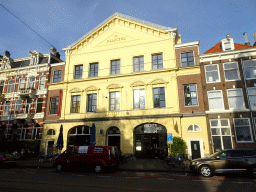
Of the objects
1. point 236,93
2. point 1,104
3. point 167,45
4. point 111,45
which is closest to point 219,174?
point 236,93

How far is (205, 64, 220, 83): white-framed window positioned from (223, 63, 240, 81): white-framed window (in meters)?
0.80

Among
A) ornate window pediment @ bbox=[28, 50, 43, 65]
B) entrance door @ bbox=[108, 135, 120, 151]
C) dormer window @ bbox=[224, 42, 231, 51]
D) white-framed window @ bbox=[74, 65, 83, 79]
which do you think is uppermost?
ornate window pediment @ bbox=[28, 50, 43, 65]

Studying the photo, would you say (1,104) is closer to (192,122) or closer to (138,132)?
(138,132)

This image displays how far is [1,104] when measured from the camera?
1085 inches

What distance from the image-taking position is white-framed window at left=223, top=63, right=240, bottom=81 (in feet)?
62.5

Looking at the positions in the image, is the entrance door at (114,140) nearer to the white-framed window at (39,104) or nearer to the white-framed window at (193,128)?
the white-framed window at (193,128)

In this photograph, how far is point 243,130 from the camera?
17391 millimetres

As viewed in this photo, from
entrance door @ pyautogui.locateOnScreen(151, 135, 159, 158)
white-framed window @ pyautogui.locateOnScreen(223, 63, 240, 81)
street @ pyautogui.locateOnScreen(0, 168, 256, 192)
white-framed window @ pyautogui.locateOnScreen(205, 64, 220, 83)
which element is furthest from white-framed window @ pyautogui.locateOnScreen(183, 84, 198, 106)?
street @ pyautogui.locateOnScreen(0, 168, 256, 192)

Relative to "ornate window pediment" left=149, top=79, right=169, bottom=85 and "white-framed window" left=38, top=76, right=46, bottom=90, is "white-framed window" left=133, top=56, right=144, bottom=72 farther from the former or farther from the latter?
"white-framed window" left=38, top=76, right=46, bottom=90

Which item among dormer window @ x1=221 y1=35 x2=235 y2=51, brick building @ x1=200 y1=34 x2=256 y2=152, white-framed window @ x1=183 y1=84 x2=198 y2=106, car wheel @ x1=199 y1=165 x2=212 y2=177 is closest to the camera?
car wheel @ x1=199 y1=165 x2=212 y2=177

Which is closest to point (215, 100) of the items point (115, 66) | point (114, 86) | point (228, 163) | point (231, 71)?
point (231, 71)

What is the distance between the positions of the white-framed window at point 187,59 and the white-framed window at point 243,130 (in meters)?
7.72

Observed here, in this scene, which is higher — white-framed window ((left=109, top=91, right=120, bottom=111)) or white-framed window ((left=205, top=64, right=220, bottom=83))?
white-framed window ((left=205, top=64, right=220, bottom=83))

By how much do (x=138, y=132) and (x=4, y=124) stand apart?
65.9ft
